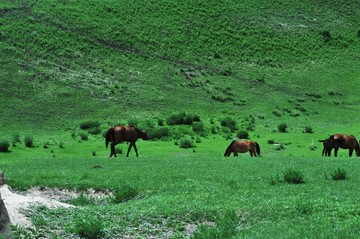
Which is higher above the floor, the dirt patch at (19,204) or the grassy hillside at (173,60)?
the grassy hillside at (173,60)

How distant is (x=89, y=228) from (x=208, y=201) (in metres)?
4.65

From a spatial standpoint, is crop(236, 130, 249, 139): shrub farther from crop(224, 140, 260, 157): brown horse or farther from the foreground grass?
the foreground grass

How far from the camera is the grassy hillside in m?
69.6

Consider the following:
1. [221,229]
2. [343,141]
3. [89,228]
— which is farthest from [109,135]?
[221,229]

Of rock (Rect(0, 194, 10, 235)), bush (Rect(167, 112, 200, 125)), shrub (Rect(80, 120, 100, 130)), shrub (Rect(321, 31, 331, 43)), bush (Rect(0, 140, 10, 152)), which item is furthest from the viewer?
shrub (Rect(321, 31, 331, 43))

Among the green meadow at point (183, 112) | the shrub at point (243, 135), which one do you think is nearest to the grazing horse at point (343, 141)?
the green meadow at point (183, 112)

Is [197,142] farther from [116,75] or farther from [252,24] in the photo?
[252,24]

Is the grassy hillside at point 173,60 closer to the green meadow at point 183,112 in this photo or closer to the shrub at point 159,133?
the green meadow at point 183,112

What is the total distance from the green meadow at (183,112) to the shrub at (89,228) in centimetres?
4

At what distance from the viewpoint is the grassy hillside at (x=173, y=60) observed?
69625mm

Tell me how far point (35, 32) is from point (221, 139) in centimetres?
3491

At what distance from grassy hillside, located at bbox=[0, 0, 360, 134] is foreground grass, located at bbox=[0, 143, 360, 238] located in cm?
3488

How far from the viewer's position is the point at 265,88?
263ft

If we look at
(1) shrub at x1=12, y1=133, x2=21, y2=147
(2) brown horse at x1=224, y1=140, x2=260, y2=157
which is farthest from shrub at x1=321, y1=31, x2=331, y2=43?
(2) brown horse at x1=224, y1=140, x2=260, y2=157
